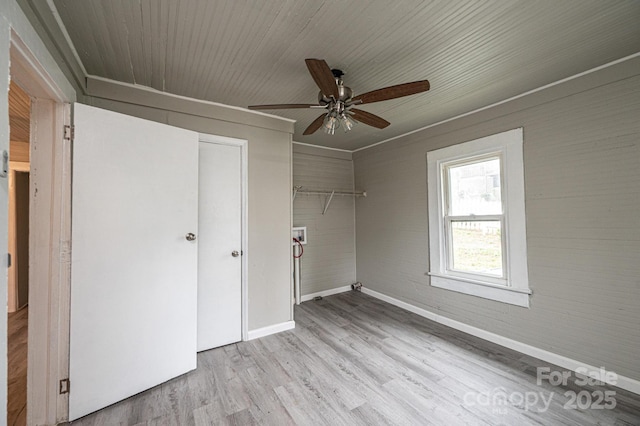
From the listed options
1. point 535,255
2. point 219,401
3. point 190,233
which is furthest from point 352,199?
point 219,401

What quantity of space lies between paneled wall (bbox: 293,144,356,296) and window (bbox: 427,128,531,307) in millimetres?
1580

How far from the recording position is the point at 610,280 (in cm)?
199

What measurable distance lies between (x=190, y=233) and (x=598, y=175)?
136 inches

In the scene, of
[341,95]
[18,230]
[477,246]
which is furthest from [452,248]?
[18,230]

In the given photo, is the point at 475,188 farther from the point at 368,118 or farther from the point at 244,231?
the point at 244,231

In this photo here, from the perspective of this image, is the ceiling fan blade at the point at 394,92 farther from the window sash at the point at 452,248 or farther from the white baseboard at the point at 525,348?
the white baseboard at the point at 525,348

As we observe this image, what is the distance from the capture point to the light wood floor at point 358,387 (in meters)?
1.68

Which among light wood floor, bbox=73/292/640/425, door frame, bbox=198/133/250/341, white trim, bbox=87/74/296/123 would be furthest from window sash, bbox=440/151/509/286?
door frame, bbox=198/133/250/341

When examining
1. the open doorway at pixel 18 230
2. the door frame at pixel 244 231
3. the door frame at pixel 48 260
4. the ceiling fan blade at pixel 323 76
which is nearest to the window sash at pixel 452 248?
the ceiling fan blade at pixel 323 76

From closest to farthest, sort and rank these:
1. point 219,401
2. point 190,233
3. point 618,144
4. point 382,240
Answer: point 219,401, point 618,144, point 190,233, point 382,240

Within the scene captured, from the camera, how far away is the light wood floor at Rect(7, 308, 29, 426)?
167 centimetres

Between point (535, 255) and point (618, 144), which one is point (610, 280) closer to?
point (535, 255)

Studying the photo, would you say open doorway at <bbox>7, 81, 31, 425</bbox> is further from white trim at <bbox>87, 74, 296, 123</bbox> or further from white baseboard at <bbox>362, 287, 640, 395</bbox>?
white baseboard at <bbox>362, 287, 640, 395</bbox>

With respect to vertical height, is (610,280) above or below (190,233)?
below
